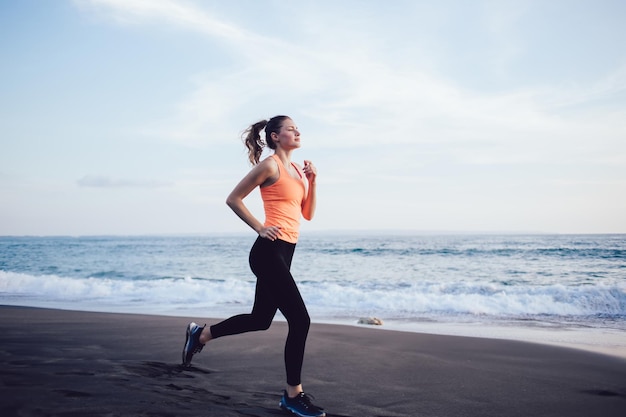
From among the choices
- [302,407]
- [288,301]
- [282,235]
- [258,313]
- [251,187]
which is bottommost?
[302,407]

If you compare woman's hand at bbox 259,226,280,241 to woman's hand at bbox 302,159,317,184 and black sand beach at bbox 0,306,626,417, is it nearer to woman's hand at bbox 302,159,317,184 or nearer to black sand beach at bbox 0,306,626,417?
woman's hand at bbox 302,159,317,184

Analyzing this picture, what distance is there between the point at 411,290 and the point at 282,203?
11256mm

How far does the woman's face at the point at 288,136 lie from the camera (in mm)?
3561

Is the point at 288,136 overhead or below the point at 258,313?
overhead

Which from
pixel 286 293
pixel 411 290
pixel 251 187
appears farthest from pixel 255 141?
pixel 411 290

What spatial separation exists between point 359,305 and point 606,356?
646 cm

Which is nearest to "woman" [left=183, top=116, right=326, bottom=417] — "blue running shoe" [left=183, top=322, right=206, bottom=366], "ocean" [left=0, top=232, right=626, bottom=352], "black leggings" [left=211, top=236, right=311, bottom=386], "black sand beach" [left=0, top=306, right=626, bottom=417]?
"black leggings" [left=211, top=236, right=311, bottom=386]

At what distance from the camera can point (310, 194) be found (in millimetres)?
3645

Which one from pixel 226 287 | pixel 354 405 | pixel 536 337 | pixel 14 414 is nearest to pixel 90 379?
pixel 14 414

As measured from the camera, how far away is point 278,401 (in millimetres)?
3465

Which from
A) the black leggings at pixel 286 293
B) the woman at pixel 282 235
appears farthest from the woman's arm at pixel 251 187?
the black leggings at pixel 286 293

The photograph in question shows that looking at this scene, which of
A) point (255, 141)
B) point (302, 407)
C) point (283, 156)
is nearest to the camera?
point (302, 407)

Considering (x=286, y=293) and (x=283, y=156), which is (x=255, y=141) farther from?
(x=286, y=293)

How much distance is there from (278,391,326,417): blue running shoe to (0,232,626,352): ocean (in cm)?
461
